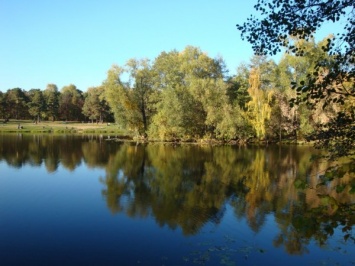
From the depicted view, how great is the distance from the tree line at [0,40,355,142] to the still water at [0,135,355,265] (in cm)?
1950

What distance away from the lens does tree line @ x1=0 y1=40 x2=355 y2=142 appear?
44969mm

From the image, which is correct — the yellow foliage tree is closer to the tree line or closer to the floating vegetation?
the tree line

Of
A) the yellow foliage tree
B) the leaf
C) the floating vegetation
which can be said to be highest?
the yellow foliage tree

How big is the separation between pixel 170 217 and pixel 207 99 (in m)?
33.3

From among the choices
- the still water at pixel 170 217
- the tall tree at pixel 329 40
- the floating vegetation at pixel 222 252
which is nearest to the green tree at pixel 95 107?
the still water at pixel 170 217

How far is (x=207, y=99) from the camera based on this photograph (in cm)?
4584

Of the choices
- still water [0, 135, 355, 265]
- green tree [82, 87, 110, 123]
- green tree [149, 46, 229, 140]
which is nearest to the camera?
still water [0, 135, 355, 265]

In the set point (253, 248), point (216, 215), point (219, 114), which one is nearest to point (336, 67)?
point (253, 248)

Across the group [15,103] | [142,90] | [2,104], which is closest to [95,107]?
[15,103]

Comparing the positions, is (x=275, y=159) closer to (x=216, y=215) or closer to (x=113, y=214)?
(x=216, y=215)

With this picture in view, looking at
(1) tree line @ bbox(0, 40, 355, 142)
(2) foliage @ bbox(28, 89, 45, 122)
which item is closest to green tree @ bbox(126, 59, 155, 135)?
(1) tree line @ bbox(0, 40, 355, 142)

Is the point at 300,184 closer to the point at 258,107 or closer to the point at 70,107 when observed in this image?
the point at 258,107

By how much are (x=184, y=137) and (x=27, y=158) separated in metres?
23.3

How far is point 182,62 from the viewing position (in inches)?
2062
